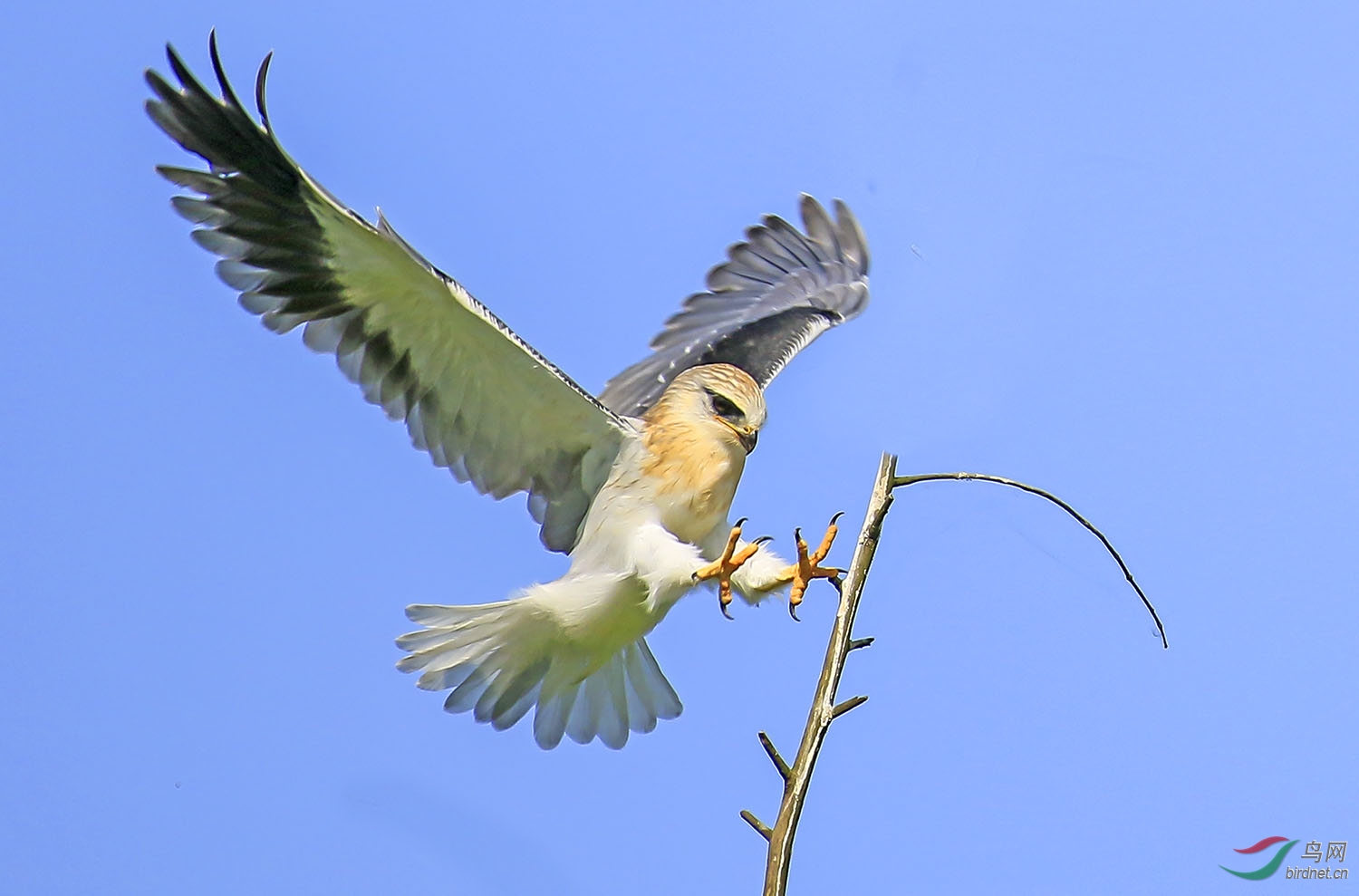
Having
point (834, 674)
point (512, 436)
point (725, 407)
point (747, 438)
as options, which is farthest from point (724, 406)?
point (834, 674)

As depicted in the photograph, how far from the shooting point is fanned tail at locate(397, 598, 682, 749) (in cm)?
390

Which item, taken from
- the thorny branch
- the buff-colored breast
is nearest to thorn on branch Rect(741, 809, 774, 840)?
the thorny branch

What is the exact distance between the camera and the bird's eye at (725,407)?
12.6ft

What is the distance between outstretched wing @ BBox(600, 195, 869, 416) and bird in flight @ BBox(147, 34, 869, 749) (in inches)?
10.1

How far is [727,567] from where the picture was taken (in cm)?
332

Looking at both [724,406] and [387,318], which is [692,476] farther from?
[387,318]

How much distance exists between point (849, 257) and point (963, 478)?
3206mm

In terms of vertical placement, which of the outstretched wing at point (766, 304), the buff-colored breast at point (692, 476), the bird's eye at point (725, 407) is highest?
the outstretched wing at point (766, 304)

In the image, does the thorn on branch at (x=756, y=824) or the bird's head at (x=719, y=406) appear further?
the bird's head at (x=719, y=406)

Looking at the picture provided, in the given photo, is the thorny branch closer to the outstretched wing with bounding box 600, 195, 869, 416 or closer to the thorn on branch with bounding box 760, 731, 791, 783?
the thorn on branch with bounding box 760, 731, 791, 783

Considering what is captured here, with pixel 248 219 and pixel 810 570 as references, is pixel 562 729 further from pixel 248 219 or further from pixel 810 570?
pixel 248 219

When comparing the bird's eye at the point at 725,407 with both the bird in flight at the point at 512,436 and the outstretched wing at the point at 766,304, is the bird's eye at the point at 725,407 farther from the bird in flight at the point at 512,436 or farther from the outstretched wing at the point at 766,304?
the outstretched wing at the point at 766,304

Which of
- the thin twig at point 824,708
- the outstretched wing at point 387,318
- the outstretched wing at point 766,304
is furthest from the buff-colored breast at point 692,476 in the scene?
the thin twig at point 824,708

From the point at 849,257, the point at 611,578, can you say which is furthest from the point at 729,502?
the point at 849,257
